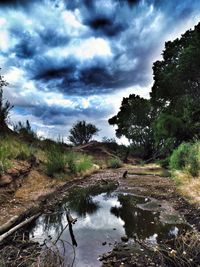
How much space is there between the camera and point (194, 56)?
16500 millimetres

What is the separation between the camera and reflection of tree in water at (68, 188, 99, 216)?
312 inches

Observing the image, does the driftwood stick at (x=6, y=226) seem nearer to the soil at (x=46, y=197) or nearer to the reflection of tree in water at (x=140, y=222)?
the soil at (x=46, y=197)

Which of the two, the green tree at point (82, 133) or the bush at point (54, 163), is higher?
the green tree at point (82, 133)

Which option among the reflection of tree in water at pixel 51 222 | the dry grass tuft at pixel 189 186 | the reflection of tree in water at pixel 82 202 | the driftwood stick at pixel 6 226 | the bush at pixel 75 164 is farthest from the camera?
the bush at pixel 75 164

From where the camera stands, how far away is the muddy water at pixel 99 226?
484 centimetres

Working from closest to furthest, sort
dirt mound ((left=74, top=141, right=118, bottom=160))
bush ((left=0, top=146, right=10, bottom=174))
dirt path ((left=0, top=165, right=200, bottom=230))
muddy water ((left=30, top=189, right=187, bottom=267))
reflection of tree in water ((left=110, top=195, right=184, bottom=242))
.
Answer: muddy water ((left=30, top=189, right=187, bottom=267)) < reflection of tree in water ((left=110, top=195, right=184, bottom=242)) < dirt path ((left=0, top=165, right=200, bottom=230)) < bush ((left=0, top=146, right=10, bottom=174)) < dirt mound ((left=74, top=141, right=118, bottom=160))

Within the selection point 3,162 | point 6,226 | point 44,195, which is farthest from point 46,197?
point 6,226

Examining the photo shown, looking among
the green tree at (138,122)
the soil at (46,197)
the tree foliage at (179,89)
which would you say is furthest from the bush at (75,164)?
the green tree at (138,122)

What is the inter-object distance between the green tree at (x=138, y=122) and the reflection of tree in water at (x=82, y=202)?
24812 mm

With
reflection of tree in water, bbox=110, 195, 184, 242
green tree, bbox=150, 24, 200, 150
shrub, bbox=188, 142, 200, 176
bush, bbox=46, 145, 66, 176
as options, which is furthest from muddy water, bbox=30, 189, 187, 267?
green tree, bbox=150, 24, 200, 150

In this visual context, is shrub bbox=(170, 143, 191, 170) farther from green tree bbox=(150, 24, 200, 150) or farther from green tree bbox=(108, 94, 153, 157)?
green tree bbox=(108, 94, 153, 157)

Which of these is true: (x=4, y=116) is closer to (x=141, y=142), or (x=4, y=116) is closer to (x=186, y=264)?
(x=186, y=264)

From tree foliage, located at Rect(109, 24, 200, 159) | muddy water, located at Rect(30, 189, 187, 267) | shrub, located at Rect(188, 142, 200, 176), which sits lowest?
muddy water, located at Rect(30, 189, 187, 267)

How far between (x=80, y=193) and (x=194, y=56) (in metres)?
10.9
